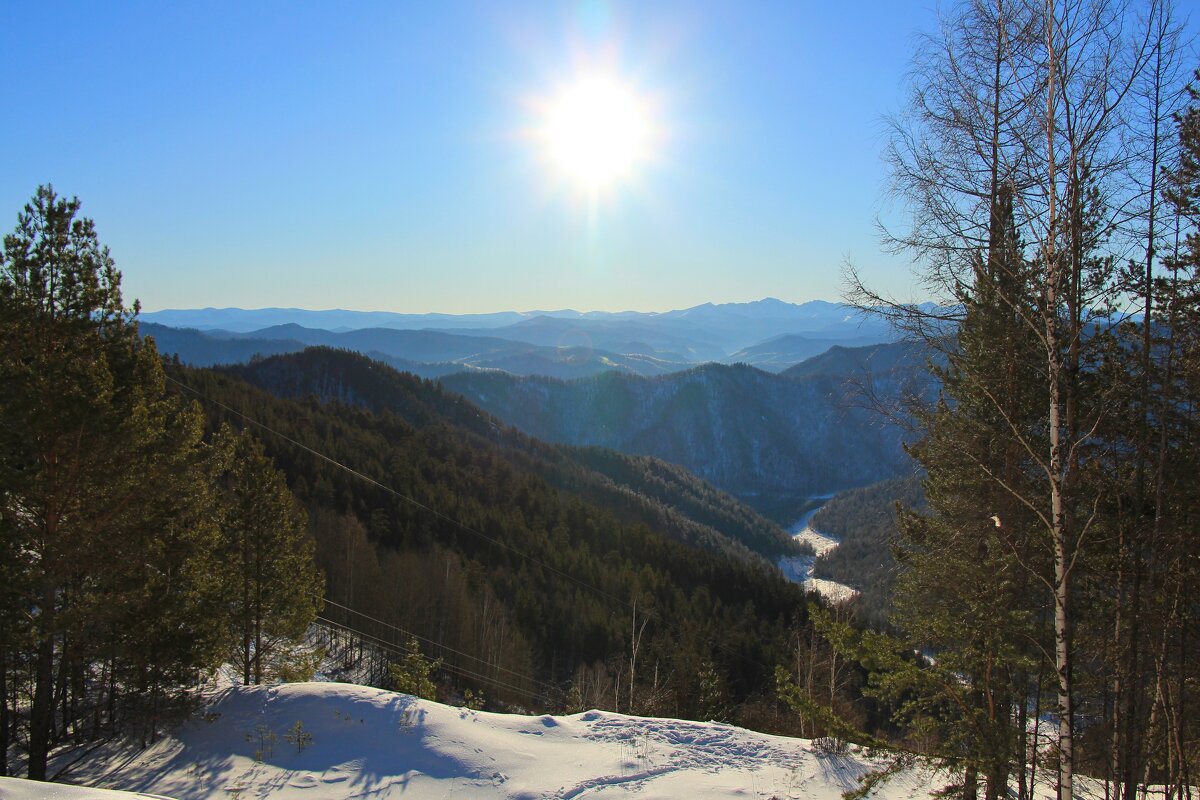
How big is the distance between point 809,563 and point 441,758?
465 ft

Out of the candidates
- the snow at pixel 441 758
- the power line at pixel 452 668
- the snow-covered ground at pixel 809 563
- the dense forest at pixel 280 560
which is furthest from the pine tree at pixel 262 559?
the snow-covered ground at pixel 809 563

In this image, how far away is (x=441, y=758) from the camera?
11.5 m

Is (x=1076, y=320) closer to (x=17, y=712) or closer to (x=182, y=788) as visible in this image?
(x=182, y=788)

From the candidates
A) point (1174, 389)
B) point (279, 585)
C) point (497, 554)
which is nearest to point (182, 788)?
point (279, 585)

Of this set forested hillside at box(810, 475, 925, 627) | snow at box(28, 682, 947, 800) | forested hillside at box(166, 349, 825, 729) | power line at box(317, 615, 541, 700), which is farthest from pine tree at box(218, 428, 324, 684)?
power line at box(317, 615, 541, 700)

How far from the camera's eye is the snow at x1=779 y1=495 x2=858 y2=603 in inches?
4496

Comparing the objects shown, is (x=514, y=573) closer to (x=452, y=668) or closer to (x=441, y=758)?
(x=452, y=668)

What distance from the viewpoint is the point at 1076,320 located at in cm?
633

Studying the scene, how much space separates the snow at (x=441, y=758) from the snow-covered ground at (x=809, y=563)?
8314 centimetres

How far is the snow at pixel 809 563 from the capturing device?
114 m

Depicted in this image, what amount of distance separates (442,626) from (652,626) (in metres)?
18.5

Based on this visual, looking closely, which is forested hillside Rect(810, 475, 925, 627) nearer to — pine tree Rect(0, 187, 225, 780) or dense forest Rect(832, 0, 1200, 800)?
dense forest Rect(832, 0, 1200, 800)

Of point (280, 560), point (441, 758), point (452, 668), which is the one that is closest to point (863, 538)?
point (452, 668)

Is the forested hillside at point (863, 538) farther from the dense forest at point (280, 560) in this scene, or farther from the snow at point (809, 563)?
the dense forest at point (280, 560)
